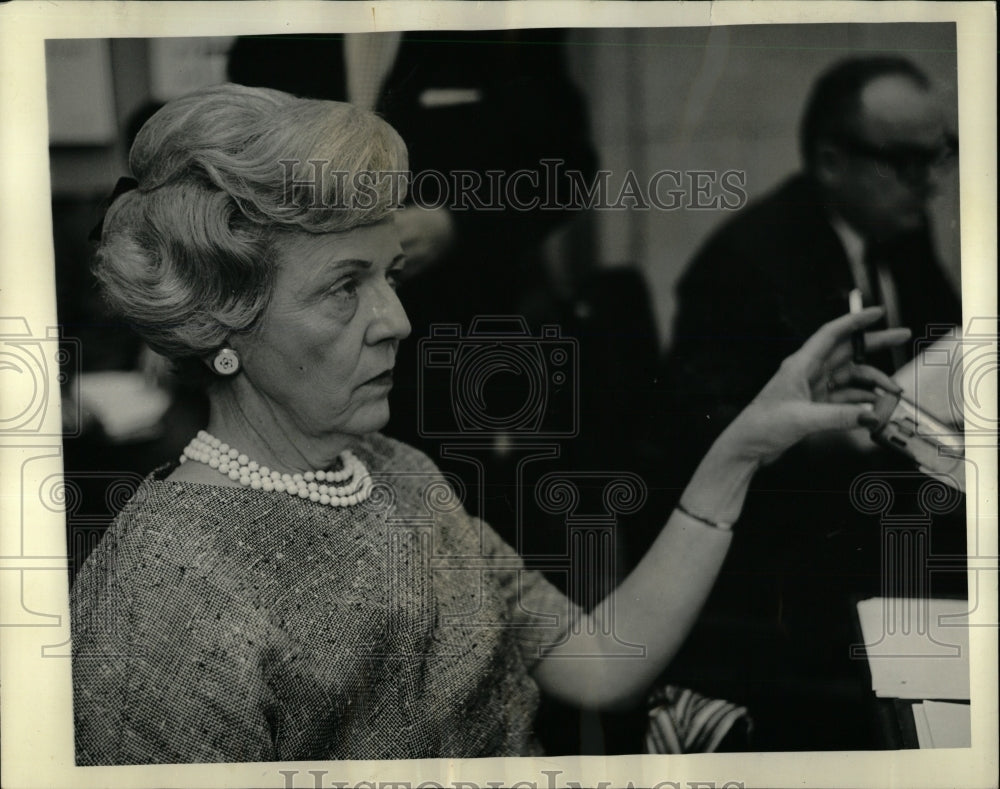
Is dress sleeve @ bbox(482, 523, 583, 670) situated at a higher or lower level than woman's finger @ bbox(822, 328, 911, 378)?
lower

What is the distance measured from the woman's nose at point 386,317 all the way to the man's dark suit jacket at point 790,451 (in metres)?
0.53

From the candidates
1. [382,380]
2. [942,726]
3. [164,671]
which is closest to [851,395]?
[942,726]

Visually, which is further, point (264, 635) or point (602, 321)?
point (602, 321)

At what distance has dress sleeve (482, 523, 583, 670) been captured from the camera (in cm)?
184

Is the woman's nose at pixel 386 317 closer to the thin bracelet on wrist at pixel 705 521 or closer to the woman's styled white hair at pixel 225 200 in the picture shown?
the woman's styled white hair at pixel 225 200

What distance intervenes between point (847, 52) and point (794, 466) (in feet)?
2.70

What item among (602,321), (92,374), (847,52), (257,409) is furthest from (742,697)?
(92,374)

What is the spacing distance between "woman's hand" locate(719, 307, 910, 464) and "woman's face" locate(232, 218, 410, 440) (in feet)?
2.32

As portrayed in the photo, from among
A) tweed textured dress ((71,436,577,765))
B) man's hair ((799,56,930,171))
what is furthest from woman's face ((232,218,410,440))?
man's hair ((799,56,930,171))

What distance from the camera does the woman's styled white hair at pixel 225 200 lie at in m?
1.69

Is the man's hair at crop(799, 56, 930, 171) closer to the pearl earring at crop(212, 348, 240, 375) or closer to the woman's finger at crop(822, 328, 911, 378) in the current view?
the woman's finger at crop(822, 328, 911, 378)

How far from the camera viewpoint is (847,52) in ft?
6.15

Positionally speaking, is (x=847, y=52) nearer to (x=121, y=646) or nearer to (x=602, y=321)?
(x=602, y=321)

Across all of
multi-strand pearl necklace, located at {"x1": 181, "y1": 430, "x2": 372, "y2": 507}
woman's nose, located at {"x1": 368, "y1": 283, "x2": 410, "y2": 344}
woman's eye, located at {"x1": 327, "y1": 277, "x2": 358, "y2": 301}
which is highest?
woman's eye, located at {"x1": 327, "y1": 277, "x2": 358, "y2": 301}
